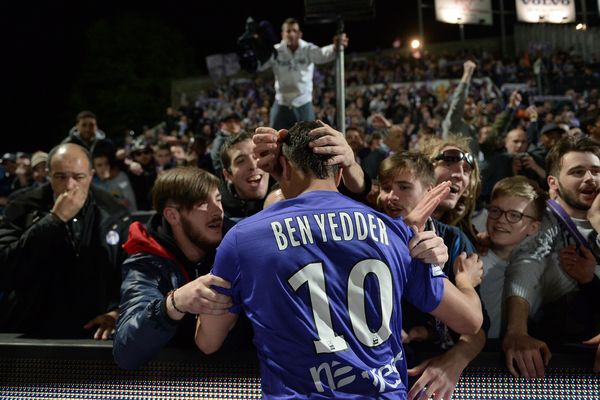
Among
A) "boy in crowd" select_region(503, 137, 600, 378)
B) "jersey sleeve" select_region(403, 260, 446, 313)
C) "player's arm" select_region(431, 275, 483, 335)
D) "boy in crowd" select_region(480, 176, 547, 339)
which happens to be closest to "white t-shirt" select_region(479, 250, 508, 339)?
"boy in crowd" select_region(480, 176, 547, 339)

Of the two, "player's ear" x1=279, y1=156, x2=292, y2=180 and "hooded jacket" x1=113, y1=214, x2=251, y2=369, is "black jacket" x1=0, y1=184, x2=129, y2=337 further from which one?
"player's ear" x1=279, y1=156, x2=292, y2=180

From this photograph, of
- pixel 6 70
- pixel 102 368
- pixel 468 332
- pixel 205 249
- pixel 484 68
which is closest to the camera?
pixel 468 332

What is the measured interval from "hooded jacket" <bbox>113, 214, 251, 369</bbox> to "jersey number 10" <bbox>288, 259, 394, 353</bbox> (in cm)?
55

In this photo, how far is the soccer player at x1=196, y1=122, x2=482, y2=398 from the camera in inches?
61.5

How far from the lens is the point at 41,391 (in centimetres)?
212

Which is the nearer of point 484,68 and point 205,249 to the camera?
point 205,249

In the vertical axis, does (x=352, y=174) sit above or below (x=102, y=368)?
above

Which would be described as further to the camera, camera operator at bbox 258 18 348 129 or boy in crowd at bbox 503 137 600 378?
camera operator at bbox 258 18 348 129

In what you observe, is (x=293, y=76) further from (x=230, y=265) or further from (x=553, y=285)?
(x=230, y=265)

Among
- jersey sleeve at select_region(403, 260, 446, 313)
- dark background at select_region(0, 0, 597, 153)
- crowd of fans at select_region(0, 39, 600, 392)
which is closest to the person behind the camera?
jersey sleeve at select_region(403, 260, 446, 313)

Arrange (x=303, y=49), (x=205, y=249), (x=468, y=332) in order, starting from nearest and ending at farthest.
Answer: (x=468, y=332) < (x=205, y=249) < (x=303, y=49)

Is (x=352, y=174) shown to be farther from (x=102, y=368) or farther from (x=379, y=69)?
(x=379, y=69)

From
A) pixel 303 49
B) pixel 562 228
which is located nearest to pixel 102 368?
pixel 562 228

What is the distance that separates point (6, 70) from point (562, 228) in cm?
3455
